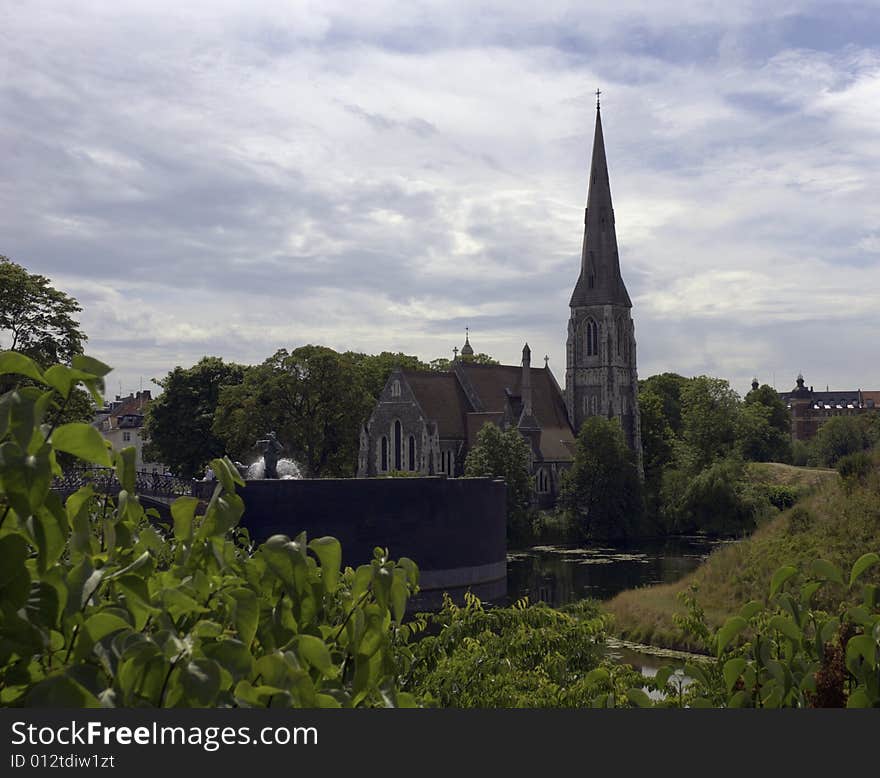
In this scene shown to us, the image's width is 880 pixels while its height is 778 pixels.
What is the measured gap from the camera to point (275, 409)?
232 ft

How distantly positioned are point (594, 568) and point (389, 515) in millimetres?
Result: 17317

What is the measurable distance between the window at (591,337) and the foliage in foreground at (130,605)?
9007 centimetres

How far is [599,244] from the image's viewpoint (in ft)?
304

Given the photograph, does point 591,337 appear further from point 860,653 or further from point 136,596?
point 136,596

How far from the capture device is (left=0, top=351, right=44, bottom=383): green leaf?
106 inches

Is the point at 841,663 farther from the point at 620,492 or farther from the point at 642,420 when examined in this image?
the point at 642,420

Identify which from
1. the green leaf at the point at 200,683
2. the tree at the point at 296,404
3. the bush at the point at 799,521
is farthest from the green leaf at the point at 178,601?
the tree at the point at 296,404

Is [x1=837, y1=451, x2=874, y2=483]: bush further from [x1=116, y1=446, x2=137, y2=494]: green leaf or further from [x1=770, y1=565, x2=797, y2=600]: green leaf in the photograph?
[x1=116, y1=446, x2=137, y2=494]: green leaf

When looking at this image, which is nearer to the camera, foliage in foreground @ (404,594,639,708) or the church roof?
foliage in foreground @ (404,594,639,708)

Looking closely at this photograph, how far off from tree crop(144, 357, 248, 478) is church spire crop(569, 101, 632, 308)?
3266 centimetres

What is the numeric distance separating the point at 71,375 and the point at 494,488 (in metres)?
46.6

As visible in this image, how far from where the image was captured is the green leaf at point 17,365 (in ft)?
8.85

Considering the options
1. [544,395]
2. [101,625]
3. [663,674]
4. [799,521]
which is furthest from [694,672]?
[544,395]

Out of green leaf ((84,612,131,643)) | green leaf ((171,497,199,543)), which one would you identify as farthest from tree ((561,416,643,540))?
green leaf ((84,612,131,643))
